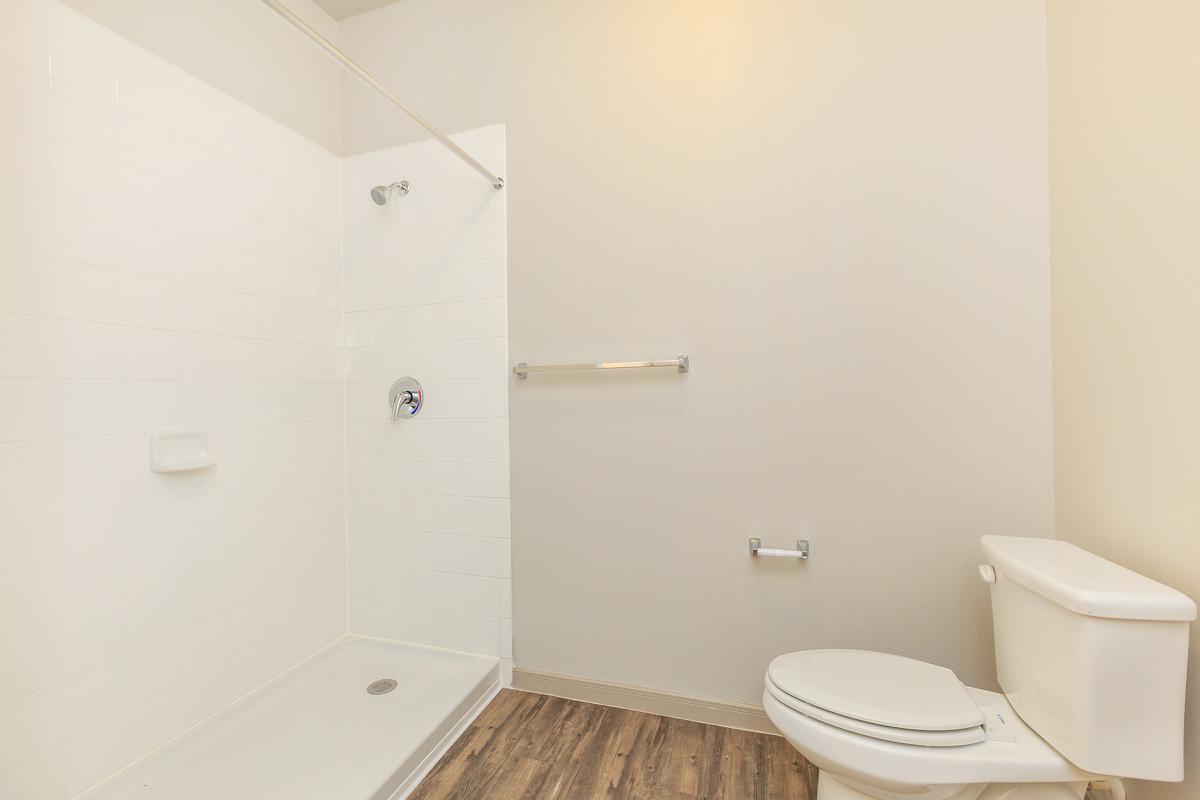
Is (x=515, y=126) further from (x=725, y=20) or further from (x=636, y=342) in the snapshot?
(x=636, y=342)

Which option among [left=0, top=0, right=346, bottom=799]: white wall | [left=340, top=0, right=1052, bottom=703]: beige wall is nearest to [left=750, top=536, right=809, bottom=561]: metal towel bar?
[left=340, top=0, right=1052, bottom=703]: beige wall

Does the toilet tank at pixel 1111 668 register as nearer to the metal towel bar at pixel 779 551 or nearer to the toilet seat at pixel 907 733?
the toilet seat at pixel 907 733

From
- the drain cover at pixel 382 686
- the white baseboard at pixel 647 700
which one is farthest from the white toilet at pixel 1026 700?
the drain cover at pixel 382 686

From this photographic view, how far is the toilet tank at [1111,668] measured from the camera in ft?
3.02

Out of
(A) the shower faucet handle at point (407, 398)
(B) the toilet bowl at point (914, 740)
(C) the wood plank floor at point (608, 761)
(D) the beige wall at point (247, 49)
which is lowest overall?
(C) the wood plank floor at point (608, 761)

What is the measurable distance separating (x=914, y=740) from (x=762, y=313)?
1.13 metres

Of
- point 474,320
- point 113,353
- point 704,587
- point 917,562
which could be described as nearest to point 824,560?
point 917,562

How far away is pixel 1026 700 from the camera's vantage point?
112cm

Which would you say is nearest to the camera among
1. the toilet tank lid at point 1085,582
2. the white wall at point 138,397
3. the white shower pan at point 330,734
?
the toilet tank lid at point 1085,582

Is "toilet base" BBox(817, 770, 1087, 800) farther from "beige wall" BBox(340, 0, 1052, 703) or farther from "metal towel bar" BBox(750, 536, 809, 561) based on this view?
"metal towel bar" BBox(750, 536, 809, 561)

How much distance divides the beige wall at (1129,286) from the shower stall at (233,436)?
65.3 inches

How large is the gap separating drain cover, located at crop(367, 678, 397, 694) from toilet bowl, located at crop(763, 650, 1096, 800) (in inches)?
51.5

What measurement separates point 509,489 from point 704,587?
76 cm

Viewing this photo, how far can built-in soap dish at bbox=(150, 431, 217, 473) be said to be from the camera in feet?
4.71
